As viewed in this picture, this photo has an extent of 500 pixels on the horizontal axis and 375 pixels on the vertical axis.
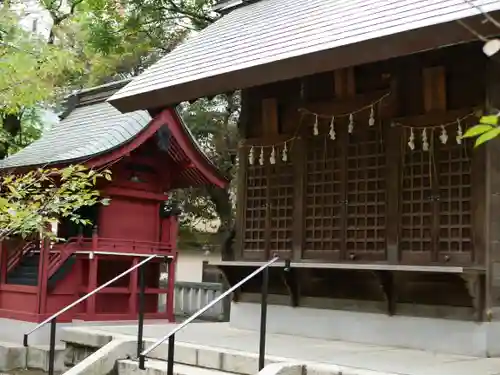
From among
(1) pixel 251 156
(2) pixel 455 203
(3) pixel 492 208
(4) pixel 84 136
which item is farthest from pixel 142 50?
(3) pixel 492 208

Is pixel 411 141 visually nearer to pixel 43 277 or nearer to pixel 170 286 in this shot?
pixel 170 286

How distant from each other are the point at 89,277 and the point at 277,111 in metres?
4.31

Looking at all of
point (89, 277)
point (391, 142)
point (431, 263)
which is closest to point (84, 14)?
point (89, 277)

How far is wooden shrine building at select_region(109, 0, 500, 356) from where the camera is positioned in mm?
7422

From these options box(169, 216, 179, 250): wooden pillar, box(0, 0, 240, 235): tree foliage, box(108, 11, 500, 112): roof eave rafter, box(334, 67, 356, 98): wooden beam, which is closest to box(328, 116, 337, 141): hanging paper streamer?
box(334, 67, 356, 98): wooden beam

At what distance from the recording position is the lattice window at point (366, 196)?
8492 millimetres

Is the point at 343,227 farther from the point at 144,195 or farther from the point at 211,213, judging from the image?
the point at 211,213

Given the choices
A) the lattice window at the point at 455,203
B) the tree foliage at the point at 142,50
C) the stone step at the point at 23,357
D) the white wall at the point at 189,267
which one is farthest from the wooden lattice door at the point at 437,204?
the white wall at the point at 189,267

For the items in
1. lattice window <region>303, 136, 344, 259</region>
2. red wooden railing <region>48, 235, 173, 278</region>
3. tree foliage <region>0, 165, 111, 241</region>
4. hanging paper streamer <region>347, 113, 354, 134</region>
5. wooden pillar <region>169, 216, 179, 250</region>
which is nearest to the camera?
tree foliage <region>0, 165, 111, 241</region>

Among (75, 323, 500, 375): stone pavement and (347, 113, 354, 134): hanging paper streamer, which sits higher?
(347, 113, 354, 134): hanging paper streamer

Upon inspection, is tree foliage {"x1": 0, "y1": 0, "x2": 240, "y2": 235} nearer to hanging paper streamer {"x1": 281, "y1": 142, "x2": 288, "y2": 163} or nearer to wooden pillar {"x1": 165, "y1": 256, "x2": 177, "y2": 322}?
wooden pillar {"x1": 165, "y1": 256, "x2": 177, "y2": 322}

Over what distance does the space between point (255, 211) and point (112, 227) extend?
10.3 feet

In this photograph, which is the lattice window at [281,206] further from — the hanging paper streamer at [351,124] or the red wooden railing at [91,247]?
the red wooden railing at [91,247]

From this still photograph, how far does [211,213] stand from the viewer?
18125 millimetres
